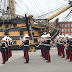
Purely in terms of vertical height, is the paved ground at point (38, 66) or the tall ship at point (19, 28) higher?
the tall ship at point (19, 28)

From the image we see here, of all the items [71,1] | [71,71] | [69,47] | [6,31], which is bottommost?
[71,71]

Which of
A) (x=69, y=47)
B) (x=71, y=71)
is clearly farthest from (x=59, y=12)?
(x=71, y=71)

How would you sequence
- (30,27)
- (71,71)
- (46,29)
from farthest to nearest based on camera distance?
(46,29) → (30,27) → (71,71)

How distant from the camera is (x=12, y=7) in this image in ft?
106

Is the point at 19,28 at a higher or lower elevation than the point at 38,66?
higher

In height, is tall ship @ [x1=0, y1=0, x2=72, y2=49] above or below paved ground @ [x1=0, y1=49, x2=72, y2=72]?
above

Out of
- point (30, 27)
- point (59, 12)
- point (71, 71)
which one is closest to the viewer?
point (71, 71)

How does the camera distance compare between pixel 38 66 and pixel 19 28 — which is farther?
pixel 19 28

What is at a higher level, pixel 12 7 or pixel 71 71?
pixel 12 7

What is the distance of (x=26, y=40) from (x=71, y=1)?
23968mm

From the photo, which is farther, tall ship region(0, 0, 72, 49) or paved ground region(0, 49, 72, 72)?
tall ship region(0, 0, 72, 49)

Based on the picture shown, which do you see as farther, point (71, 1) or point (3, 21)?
point (71, 1)

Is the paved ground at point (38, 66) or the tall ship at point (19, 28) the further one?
the tall ship at point (19, 28)

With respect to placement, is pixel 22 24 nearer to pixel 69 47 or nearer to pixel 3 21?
pixel 3 21
